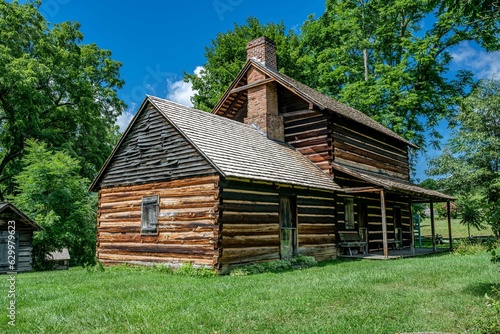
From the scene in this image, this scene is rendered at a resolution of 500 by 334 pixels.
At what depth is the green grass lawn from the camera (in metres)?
6.06

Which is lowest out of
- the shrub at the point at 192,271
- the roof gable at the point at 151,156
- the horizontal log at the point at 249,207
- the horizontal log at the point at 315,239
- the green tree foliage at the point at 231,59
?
the shrub at the point at 192,271

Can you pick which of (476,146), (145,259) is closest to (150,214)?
(145,259)

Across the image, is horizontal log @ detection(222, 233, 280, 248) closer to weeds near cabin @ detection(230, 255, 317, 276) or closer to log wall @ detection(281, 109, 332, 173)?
weeds near cabin @ detection(230, 255, 317, 276)

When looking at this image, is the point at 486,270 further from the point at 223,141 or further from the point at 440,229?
the point at 440,229

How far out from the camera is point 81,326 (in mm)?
6348

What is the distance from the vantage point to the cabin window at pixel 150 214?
14.2m

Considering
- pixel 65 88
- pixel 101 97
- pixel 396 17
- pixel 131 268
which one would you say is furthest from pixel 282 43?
pixel 131 268

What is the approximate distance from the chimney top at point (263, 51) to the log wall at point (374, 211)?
6825 millimetres

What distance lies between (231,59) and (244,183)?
25603 mm

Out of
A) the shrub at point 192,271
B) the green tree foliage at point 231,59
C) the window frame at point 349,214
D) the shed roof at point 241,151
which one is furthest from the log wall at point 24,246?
the green tree foliage at point 231,59

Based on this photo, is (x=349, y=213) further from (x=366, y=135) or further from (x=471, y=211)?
(x=471, y=211)

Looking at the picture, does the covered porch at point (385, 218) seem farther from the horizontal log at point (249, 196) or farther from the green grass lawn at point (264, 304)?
the green grass lawn at point (264, 304)

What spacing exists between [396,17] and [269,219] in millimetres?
23939

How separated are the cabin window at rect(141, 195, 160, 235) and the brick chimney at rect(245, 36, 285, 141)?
6386mm
